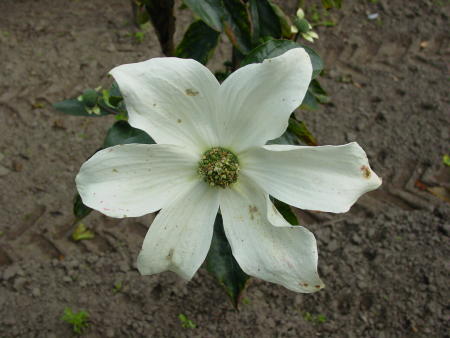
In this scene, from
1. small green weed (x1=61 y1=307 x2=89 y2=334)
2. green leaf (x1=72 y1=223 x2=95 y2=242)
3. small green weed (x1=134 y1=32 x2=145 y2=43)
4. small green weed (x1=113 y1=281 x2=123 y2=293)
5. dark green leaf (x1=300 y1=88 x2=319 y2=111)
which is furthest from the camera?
small green weed (x1=134 y1=32 x2=145 y2=43)

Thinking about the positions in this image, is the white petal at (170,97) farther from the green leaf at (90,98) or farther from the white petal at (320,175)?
the green leaf at (90,98)

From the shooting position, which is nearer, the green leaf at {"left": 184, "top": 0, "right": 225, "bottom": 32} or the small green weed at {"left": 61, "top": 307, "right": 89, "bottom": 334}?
the green leaf at {"left": 184, "top": 0, "right": 225, "bottom": 32}

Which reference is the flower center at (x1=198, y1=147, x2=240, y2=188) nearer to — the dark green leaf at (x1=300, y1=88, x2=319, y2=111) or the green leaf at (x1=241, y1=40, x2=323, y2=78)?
the green leaf at (x1=241, y1=40, x2=323, y2=78)

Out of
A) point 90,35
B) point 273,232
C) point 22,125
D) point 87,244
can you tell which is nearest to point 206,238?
point 273,232

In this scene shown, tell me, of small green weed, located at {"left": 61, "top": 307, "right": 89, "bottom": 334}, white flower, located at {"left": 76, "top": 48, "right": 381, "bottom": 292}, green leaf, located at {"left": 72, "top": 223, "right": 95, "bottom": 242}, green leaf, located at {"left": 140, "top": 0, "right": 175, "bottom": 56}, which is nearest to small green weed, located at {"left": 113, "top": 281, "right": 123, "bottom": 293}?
small green weed, located at {"left": 61, "top": 307, "right": 89, "bottom": 334}

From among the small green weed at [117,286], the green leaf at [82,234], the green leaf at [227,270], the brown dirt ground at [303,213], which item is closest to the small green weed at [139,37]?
the brown dirt ground at [303,213]

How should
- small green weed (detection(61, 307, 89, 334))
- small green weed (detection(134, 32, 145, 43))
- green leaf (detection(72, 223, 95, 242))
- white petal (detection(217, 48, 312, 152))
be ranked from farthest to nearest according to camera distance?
small green weed (detection(134, 32, 145, 43)) < green leaf (detection(72, 223, 95, 242)) < small green weed (detection(61, 307, 89, 334)) < white petal (detection(217, 48, 312, 152))

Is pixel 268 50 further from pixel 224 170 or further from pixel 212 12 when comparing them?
pixel 224 170
